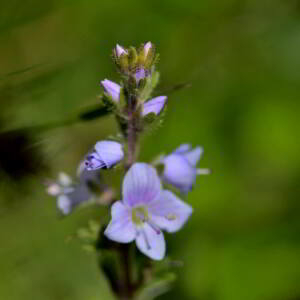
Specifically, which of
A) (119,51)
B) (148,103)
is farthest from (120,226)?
(119,51)

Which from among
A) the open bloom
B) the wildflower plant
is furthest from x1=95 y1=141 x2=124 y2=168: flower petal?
the open bloom

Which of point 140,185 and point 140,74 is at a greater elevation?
point 140,74

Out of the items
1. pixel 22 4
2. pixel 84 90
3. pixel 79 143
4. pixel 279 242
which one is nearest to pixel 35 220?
pixel 79 143

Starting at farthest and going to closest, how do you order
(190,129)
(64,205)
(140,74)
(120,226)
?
(190,129), (64,205), (120,226), (140,74)

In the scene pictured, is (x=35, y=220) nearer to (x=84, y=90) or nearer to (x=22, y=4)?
(x=84, y=90)

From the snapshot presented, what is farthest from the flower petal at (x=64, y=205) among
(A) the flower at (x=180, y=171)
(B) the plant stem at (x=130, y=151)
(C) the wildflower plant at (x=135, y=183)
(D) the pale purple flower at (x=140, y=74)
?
(D) the pale purple flower at (x=140, y=74)

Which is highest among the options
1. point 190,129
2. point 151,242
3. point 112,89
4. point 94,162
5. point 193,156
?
point 112,89

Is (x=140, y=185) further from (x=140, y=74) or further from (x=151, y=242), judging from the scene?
(x=140, y=74)

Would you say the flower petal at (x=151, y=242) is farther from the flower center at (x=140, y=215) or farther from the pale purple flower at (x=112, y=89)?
the pale purple flower at (x=112, y=89)
